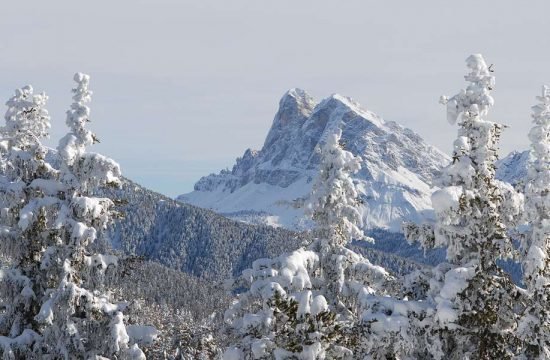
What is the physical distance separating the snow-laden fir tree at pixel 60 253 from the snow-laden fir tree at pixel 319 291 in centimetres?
348

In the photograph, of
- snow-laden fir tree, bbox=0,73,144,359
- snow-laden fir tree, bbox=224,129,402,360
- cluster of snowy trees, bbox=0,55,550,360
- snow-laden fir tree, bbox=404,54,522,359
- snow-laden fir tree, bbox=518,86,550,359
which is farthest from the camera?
snow-laden fir tree, bbox=0,73,144,359

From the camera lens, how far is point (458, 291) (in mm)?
15750

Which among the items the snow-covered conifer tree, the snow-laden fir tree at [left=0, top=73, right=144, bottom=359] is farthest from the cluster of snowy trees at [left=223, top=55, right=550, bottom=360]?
the snow-covered conifer tree

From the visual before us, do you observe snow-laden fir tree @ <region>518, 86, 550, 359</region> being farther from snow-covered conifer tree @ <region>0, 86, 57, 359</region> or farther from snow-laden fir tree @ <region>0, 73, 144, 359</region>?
snow-covered conifer tree @ <region>0, 86, 57, 359</region>

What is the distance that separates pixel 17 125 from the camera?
20.7 metres

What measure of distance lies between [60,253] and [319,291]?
7.63 meters

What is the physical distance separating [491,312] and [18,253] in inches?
492

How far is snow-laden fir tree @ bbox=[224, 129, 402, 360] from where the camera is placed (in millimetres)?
16516

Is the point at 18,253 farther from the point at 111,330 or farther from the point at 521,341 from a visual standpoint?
the point at 521,341

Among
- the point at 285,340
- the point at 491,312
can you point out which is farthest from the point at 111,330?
the point at 491,312

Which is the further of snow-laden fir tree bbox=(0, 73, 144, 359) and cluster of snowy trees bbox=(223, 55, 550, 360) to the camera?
snow-laden fir tree bbox=(0, 73, 144, 359)

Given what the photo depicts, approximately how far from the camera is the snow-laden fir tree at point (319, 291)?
1652cm

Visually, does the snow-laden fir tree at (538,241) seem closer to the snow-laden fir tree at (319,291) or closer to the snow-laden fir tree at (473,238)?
the snow-laden fir tree at (473,238)

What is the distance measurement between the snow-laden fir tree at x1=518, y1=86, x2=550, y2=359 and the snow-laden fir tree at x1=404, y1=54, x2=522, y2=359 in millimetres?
929
